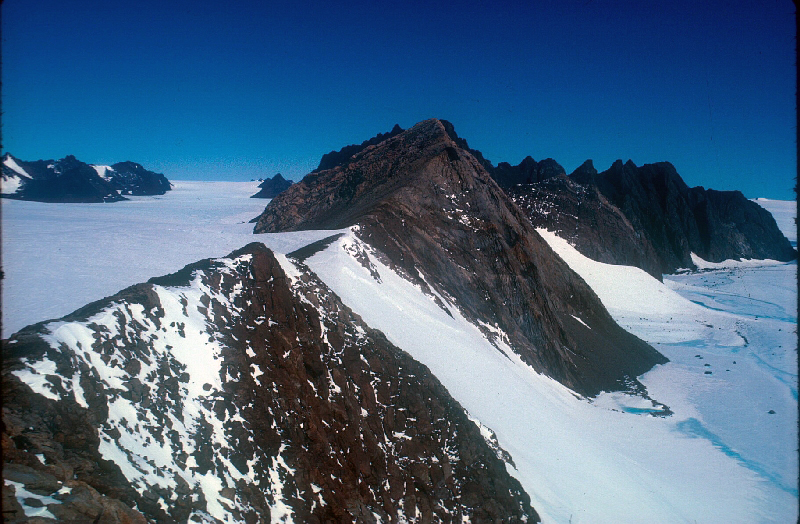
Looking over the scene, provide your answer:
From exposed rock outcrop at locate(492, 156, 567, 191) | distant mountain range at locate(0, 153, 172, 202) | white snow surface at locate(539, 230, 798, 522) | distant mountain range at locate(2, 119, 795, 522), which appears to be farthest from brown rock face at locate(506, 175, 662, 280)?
distant mountain range at locate(0, 153, 172, 202)

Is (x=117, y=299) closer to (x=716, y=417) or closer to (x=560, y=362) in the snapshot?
(x=560, y=362)

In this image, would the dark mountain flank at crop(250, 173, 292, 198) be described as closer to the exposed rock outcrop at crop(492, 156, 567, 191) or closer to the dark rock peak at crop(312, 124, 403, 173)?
the dark rock peak at crop(312, 124, 403, 173)

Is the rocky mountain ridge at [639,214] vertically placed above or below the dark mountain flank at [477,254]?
above

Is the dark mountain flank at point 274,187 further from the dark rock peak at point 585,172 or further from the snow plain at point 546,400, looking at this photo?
the snow plain at point 546,400

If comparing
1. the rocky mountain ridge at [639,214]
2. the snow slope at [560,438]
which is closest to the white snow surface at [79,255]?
the snow slope at [560,438]

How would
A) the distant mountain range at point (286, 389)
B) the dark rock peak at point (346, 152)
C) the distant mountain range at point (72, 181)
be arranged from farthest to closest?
1. the dark rock peak at point (346, 152)
2. the distant mountain range at point (72, 181)
3. the distant mountain range at point (286, 389)

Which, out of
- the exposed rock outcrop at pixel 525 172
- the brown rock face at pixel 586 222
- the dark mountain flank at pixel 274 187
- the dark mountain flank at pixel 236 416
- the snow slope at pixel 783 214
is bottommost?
the dark mountain flank at pixel 236 416
